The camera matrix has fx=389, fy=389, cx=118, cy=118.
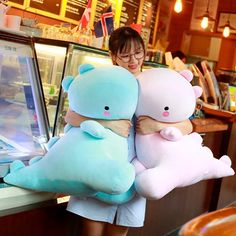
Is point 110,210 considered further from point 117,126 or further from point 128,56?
point 128,56

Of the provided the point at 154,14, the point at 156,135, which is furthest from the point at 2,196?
the point at 154,14

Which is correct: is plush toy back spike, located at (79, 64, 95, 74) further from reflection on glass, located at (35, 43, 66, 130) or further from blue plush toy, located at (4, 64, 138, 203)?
reflection on glass, located at (35, 43, 66, 130)

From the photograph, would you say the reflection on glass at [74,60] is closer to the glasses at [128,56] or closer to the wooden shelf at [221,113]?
the glasses at [128,56]

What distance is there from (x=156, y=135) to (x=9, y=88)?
2.32ft

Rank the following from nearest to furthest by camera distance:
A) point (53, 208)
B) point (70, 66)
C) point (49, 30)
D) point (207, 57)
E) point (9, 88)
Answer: point (53, 208)
point (9, 88)
point (70, 66)
point (49, 30)
point (207, 57)

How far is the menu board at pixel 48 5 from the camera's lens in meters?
5.70

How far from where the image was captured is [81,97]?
1.54m

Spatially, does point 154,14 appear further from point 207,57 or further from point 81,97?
point 81,97

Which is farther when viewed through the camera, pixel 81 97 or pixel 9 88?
pixel 9 88

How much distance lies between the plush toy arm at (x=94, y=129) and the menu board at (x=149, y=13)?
6463mm

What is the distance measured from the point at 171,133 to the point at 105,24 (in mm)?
1359

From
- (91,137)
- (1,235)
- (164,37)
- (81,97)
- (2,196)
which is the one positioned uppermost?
(164,37)

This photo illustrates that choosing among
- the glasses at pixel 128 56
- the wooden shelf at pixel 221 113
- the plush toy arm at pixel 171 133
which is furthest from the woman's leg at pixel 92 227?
the wooden shelf at pixel 221 113

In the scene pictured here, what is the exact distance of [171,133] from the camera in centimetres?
163
